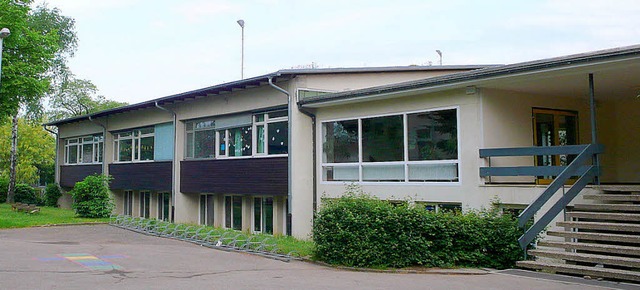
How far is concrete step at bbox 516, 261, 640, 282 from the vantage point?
939cm

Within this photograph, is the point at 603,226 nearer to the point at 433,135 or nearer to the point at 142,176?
the point at 433,135

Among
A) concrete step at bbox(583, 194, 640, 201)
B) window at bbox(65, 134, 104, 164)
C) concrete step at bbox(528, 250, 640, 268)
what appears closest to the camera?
concrete step at bbox(528, 250, 640, 268)

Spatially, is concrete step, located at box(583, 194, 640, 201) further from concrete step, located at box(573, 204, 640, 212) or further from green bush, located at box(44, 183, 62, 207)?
green bush, located at box(44, 183, 62, 207)

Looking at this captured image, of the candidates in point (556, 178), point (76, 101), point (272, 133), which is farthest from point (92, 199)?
point (76, 101)

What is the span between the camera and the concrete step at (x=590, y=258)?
9.60 m

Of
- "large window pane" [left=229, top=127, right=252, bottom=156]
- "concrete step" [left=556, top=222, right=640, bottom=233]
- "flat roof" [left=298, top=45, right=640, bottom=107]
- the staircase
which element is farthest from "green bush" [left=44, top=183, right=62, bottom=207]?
"concrete step" [left=556, top=222, right=640, bottom=233]

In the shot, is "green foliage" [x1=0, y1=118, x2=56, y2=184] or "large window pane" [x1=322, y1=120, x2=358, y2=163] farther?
"green foliage" [x1=0, y1=118, x2=56, y2=184]

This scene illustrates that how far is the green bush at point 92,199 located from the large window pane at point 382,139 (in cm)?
1322

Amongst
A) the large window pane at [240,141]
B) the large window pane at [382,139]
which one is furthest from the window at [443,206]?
the large window pane at [240,141]

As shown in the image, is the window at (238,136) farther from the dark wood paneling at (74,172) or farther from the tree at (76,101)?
the tree at (76,101)

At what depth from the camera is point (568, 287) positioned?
9180mm

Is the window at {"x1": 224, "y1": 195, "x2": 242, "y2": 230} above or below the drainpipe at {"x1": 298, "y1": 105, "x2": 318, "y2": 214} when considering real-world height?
below

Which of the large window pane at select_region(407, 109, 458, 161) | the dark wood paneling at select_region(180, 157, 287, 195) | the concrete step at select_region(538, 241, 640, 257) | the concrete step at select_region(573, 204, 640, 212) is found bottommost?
the concrete step at select_region(538, 241, 640, 257)

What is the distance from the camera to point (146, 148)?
86.3 feet
